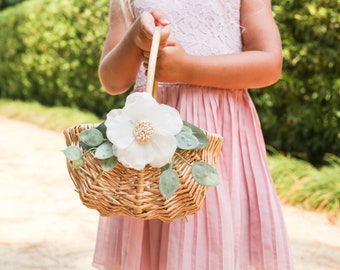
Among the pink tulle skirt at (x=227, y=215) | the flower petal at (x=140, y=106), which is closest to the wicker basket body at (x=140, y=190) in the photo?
the flower petal at (x=140, y=106)

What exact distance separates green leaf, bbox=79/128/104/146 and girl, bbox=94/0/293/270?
0.30 metres

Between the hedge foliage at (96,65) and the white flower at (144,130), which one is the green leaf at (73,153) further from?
the hedge foliage at (96,65)

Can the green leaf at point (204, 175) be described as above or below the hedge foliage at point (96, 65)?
above

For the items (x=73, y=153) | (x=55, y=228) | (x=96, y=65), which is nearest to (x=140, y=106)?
(x=73, y=153)

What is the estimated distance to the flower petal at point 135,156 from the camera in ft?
3.92

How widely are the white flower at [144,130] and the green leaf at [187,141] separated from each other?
0.05 ft

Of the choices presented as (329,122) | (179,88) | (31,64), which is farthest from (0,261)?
(31,64)

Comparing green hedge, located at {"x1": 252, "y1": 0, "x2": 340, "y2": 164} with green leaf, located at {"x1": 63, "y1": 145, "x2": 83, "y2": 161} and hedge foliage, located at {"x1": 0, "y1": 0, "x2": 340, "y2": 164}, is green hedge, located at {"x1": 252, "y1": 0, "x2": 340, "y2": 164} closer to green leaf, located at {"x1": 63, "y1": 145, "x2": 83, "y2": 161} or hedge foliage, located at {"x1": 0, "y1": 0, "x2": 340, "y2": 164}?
hedge foliage, located at {"x1": 0, "y1": 0, "x2": 340, "y2": 164}

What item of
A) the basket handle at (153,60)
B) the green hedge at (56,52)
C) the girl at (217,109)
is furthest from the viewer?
the green hedge at (56,52)

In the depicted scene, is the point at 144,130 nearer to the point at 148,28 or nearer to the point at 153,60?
the point at 153,60

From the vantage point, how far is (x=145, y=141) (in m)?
1.23

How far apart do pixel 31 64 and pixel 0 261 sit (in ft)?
25.4

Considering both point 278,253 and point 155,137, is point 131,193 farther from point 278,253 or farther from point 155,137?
point 278,253

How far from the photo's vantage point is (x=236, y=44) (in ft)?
5.48
